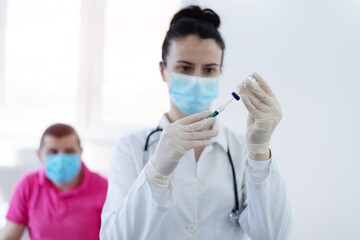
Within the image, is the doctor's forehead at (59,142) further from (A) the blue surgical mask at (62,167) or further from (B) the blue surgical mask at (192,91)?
(B) the blue surgical mask at (192,91)

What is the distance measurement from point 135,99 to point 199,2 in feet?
3.51

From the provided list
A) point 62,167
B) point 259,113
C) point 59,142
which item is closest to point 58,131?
point 59,142

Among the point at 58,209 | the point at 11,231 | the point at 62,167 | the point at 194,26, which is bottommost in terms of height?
the point at 11,231

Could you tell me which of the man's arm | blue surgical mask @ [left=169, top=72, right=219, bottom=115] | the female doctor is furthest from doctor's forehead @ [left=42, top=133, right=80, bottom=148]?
blue surgical mask @ [left=169, top=72, right=219, bottom=115]

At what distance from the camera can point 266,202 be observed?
3.52 feet

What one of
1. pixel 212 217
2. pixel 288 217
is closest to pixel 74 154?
pixel 212 217

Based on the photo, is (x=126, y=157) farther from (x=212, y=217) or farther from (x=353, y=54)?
(x=353, y=54)

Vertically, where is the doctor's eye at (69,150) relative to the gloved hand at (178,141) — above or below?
below

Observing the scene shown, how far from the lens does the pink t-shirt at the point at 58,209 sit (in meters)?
1.86

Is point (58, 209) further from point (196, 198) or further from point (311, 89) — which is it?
point (311, 89)

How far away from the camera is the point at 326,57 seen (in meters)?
2.11

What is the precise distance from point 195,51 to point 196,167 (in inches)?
16.0

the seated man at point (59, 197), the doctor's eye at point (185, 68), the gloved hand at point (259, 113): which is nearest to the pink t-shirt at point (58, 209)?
the seated man at point (59, 197)

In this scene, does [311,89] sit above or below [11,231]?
above
